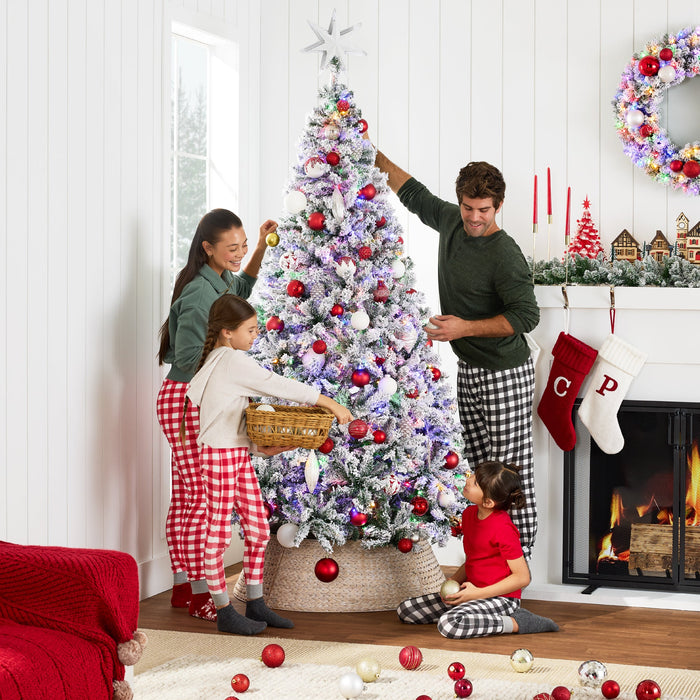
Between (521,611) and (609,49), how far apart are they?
2.40 metres

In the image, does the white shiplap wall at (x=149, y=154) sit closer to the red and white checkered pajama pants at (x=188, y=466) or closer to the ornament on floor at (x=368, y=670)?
the red and white checkered pajama pants at (x=188, y=466)

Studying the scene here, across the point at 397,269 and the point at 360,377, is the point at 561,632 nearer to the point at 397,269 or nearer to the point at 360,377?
the point at 360,377

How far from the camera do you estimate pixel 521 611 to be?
351cm

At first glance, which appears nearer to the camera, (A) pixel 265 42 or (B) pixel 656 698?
(B) pixel 656 698

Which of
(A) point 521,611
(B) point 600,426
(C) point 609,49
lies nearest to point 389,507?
(A) point 521,611

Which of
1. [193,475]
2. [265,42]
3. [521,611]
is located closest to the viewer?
[521,611]

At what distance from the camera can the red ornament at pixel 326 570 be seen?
3.64 metres

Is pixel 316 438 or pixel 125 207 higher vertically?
pixel 125 207

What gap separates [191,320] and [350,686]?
4.85 feet

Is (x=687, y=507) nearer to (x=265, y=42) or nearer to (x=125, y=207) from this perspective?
(x=125, y=207)

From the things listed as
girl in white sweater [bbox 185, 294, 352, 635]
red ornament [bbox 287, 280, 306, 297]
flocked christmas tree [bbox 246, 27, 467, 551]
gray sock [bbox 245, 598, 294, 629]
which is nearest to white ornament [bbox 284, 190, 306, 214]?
flocked christmas tree [bbox 246, 27, 467, 551]

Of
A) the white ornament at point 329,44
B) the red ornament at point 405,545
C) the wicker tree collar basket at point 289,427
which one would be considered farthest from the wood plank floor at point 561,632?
the white ornament at point 329,44

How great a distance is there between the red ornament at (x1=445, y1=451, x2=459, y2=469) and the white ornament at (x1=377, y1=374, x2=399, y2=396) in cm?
36

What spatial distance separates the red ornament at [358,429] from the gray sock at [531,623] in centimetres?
80
